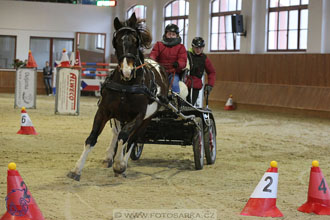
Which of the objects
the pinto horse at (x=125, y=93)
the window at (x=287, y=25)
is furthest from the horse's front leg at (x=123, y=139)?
the window at (x=287, y=25)

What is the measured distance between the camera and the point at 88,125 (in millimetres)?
14102

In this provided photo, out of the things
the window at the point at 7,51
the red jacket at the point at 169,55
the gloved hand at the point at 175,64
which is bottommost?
the gloved hand at the point at 175,64

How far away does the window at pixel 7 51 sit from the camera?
3064 centimetres

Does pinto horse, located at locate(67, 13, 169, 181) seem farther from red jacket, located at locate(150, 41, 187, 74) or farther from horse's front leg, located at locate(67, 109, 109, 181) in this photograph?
red jacket, located at locate(150, 41, 187, 74)

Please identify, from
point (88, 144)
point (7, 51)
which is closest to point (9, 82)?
point (7, 51)

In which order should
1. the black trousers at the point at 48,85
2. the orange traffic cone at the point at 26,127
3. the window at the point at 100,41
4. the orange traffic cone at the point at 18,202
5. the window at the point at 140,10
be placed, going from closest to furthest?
the orange traffic cone at the point at 18,202 → the orange traffic cone at the point at 26,127 → the black trousers at the point at 48,85 → the window at the point at 140,10 → the window at the point at 100,41

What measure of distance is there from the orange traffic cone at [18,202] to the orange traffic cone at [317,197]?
A: 2.49m

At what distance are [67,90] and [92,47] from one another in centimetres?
1572

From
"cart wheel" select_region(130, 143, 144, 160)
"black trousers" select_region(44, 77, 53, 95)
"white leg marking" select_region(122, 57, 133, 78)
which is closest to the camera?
"white leg marking" select_region(122, 57, 133, 78)

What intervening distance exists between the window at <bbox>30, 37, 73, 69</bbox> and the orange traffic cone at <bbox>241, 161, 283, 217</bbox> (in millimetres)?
26433

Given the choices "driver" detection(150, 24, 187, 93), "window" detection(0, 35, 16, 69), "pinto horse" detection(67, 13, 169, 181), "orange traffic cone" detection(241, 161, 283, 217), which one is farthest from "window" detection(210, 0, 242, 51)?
"orange traffic cone" detection(241, 161, 283, 217)

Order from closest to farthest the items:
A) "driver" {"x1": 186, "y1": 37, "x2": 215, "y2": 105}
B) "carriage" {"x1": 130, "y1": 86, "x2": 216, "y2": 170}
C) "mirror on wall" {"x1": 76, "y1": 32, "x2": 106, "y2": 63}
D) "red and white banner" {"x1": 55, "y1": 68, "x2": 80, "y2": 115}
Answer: "carriage" {"x1": 130, "y1": 86, "x2": 216, "y2": 170}, "driver" {"x1": 186, "y1": 37, "x2": 215, "y2": 105}, "red and white banner" {"x1": 55, "y1": 68, "x2": 80, "y2": 115}, "mirror on wall" {"x1": 76, "y1": 32, "x2": 106, "y2": 63}

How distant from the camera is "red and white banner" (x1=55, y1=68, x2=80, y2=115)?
16.2 m

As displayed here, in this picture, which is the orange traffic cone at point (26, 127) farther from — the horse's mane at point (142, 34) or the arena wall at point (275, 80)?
the arena wall at point (275, 80)
